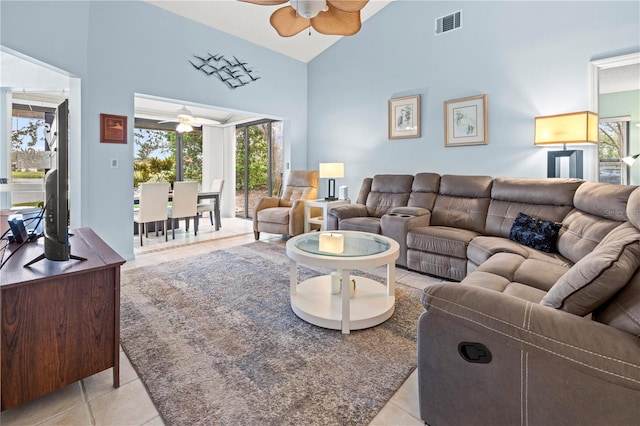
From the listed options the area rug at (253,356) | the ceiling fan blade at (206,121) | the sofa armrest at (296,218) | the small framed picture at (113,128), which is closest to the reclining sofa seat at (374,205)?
the sofa armrest at (296,218)

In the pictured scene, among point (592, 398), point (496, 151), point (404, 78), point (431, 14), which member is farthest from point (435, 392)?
point (431, 14)

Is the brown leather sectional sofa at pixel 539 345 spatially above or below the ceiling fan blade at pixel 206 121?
below

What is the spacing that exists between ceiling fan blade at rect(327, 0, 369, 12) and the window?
203 inches

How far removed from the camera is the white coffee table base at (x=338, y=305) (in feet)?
7.15

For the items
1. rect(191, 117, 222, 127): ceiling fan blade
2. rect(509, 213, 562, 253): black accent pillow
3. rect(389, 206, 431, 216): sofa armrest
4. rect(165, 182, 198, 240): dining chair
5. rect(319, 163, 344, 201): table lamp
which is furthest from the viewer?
rect(191, 117, 222, 127): ceiling fan blade

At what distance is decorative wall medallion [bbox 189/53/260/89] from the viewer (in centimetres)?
458

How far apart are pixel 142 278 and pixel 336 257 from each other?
2.18m

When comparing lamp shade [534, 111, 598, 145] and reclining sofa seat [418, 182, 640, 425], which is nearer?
reclining sofa seat [418, 182, 640, 425]

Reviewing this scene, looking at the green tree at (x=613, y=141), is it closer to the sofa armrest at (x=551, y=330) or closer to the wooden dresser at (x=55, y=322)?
the sofa armrest at (x=551, y=330)

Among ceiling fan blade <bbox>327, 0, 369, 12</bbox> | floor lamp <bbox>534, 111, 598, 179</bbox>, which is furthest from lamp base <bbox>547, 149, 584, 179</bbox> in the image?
ceiling fan blade <bbox>327, 0, 369, 12</bbox>

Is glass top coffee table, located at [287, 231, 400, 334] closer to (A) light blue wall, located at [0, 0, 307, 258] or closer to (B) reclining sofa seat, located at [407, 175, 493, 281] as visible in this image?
(B) reclining sofa seat, located at [407, 175, 493, 281]

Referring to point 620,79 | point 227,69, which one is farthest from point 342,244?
point 620,79

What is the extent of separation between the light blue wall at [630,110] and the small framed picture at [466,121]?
124 inches

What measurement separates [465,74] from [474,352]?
390cm
